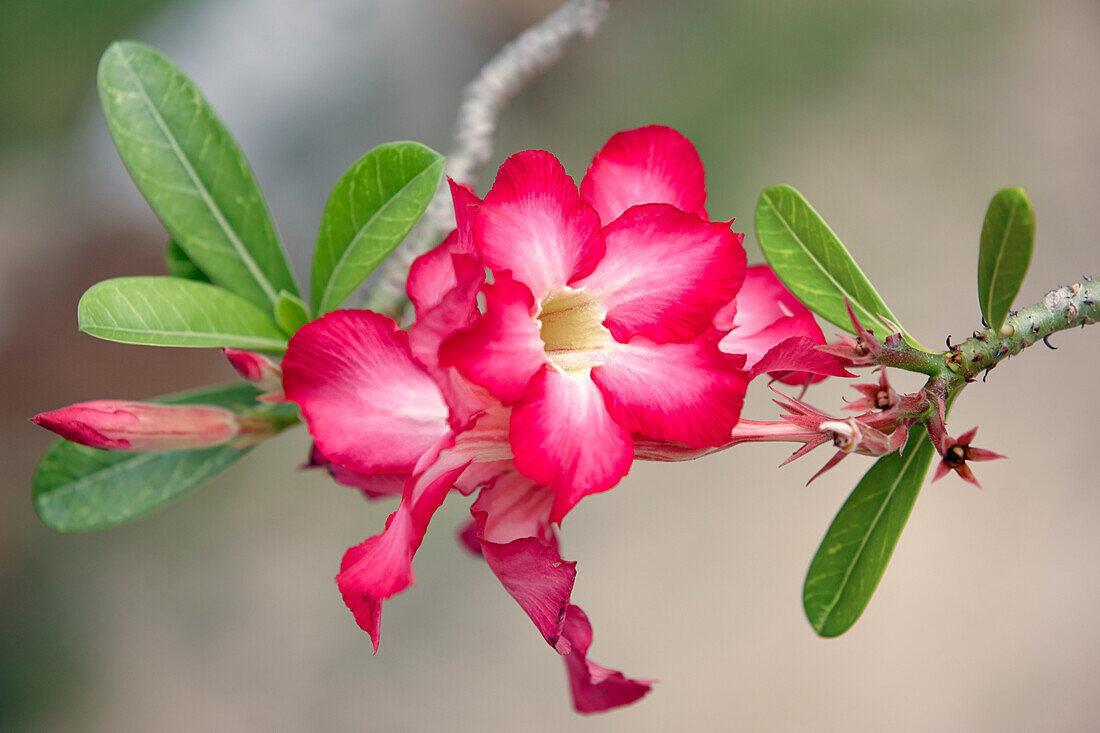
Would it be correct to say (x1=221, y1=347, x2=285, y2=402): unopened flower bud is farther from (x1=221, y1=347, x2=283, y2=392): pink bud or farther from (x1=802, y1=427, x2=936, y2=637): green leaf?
(x1=802, y1=427, x2=936, y2=637): green leaf

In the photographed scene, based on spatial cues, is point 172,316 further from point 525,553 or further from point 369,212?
point 525,553

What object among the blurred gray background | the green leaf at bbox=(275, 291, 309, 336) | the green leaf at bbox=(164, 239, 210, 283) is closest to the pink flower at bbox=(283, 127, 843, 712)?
the green leaf at bbox=(275, 291, 309, 336)

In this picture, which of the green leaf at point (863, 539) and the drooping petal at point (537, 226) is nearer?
the drooping petal at point (537, 226)

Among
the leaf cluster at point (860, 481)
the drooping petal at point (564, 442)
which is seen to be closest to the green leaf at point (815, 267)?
the leaf cluster at point (860, 481)

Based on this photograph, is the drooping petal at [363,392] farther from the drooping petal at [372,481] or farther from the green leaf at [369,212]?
the green leaf at [369,212]

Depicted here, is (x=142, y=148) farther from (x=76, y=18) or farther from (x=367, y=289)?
(x=76, y=18)

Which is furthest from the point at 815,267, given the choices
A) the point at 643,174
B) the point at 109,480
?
the point at 109,480

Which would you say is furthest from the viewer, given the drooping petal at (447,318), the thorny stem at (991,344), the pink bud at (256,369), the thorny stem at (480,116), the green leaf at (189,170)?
the thorny stem at (480,116)
